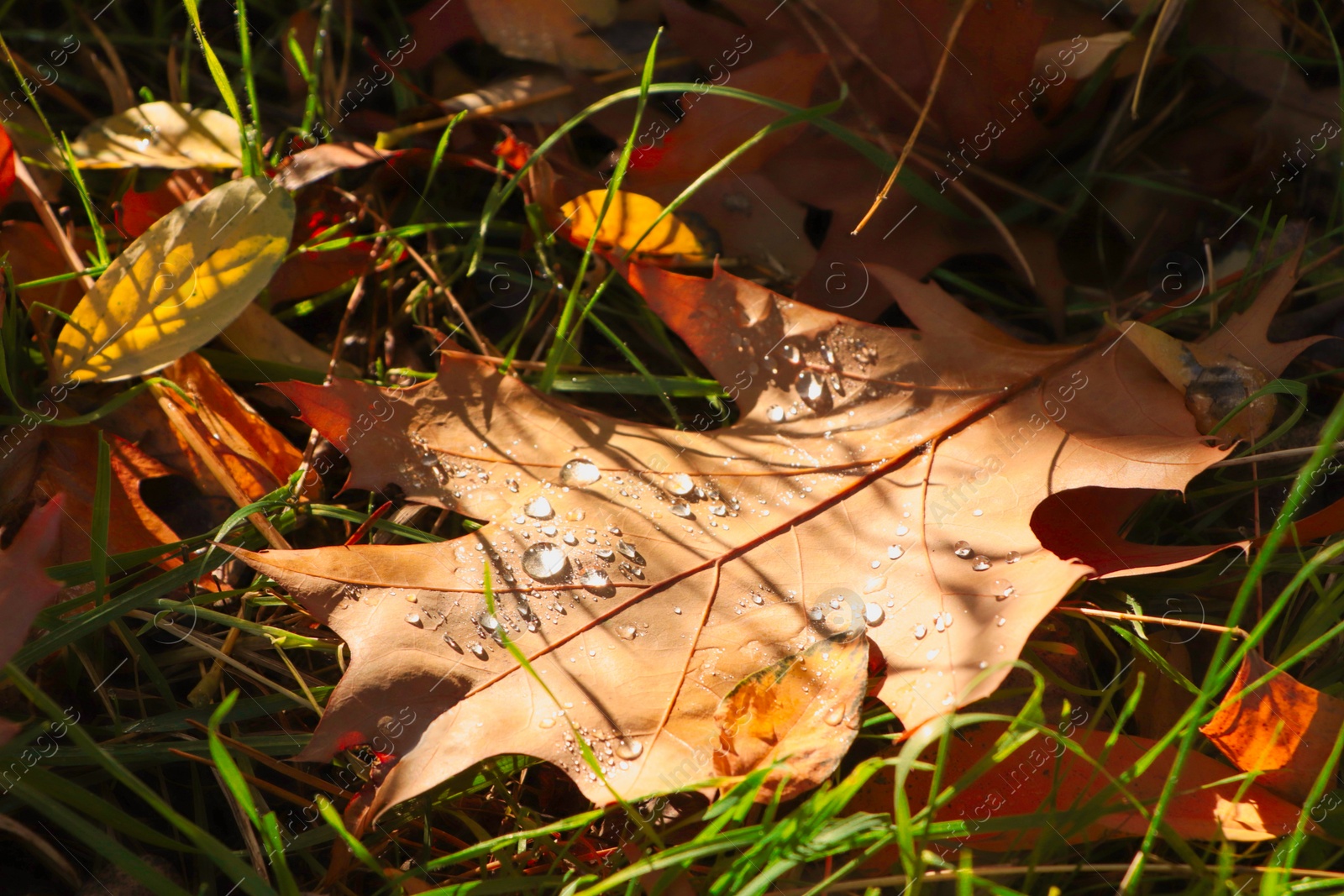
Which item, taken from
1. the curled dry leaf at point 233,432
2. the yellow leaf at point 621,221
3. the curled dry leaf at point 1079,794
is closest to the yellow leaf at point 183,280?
the curled dry leaf at point 233,432

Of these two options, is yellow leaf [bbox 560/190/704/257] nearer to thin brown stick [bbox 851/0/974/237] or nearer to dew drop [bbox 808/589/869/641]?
thin brown stick [bbox 851/0/974/237]

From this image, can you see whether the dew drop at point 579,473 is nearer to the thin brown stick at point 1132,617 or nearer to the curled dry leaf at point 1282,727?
the thin brown stick at point 1132,617

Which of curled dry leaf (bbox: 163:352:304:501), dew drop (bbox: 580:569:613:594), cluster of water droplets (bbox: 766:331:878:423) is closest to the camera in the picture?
dew drop (bbox: 580:569:613:594)

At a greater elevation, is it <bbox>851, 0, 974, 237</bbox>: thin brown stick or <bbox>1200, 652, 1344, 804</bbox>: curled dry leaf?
<bbox>851, 0, 974, 237</bbox>: thin brown stick

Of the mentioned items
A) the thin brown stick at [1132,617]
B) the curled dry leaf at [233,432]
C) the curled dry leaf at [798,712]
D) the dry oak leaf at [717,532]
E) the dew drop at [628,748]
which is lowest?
the thin brown stick at [1132,617]

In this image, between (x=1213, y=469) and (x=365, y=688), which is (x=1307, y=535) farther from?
(x=365, y=688)

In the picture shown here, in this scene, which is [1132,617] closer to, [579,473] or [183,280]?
[579,473]

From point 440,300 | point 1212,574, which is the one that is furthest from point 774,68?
point 1212,574

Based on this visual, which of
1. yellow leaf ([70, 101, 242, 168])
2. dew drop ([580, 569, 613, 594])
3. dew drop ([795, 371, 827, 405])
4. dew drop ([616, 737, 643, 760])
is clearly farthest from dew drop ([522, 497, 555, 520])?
yellow leaf ([70, 101, 242, 168])
